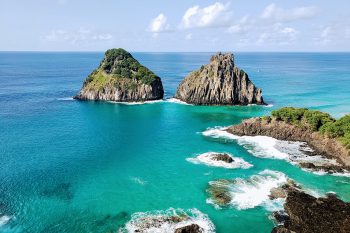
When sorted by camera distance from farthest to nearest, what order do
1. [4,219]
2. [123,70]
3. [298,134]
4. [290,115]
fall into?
[123,70] → [290,115] → [298,134] → [4,219]

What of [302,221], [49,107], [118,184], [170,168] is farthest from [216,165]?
[49,107]

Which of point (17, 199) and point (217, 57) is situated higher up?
point (217, 57)

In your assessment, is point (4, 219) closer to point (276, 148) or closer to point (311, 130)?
point (276, 148)

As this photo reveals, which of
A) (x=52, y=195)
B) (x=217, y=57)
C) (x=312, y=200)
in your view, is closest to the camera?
(x=312, y=200)

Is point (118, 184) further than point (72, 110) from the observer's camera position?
No

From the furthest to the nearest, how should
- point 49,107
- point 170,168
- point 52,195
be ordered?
point 49,107
point 170,168
point 52,195

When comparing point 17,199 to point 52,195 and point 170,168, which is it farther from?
point 170,168

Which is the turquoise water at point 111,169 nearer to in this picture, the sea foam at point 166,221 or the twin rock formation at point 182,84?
the sea foam at point 166,221

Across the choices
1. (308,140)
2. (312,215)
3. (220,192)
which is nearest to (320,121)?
(308,140)
